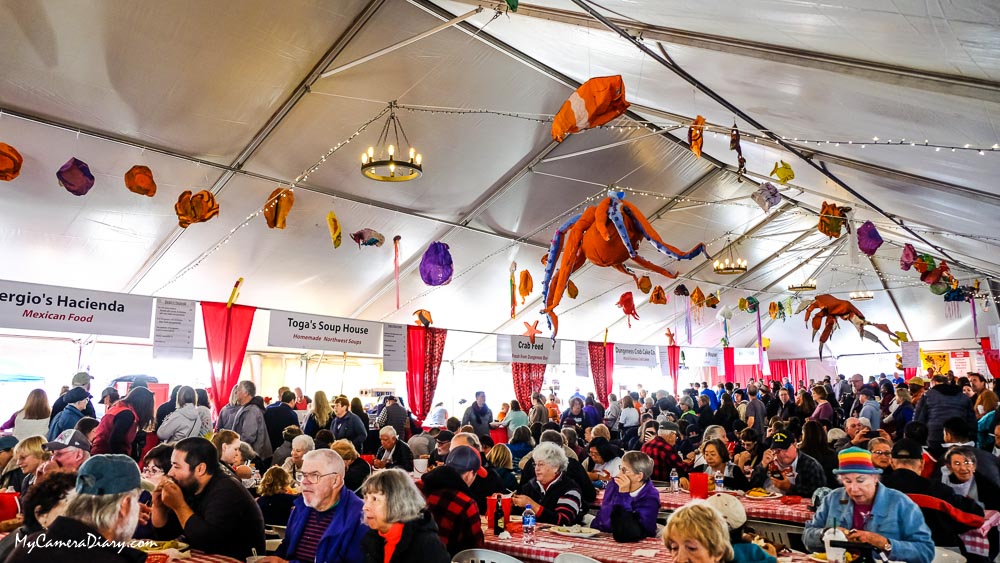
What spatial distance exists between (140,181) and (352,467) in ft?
10.8

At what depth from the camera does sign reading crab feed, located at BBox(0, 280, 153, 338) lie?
20.4 feet

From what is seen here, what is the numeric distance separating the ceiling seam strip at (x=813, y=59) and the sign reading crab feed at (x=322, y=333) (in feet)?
17.0

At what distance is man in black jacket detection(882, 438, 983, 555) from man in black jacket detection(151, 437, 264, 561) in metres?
3.34

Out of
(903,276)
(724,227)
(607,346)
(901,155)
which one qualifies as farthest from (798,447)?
(903,276)

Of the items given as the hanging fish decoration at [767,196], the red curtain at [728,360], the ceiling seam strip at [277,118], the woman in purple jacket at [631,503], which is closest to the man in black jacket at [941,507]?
the woman in purple jacket at [631,503]

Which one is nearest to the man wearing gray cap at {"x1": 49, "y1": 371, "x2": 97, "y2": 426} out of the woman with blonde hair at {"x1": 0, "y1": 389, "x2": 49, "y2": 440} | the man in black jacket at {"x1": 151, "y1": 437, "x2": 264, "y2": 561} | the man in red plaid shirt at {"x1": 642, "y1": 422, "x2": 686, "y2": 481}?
the woman with blonde hair at {"x1": 0, "y1": 389, "x2": 49, "y2": 440}

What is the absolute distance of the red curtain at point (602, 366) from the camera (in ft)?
46.4

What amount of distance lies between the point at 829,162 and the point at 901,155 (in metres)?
1.61

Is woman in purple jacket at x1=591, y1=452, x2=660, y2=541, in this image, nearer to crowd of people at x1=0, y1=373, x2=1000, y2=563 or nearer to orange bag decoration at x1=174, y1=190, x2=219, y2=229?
crowd of people at x1=0, y1=373, x2=1000, y2=563

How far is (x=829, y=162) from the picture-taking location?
21.6 ft

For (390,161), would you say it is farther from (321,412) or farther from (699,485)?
(699,485)

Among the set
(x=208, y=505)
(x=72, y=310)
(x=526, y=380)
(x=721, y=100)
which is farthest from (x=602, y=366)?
(x=208, y=505)

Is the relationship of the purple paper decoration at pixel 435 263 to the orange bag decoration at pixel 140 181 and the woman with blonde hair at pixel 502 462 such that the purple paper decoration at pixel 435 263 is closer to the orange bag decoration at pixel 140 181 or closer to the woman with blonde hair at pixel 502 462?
the orange bag decoration at pixel 140 181

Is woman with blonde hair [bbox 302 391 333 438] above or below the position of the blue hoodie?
above
